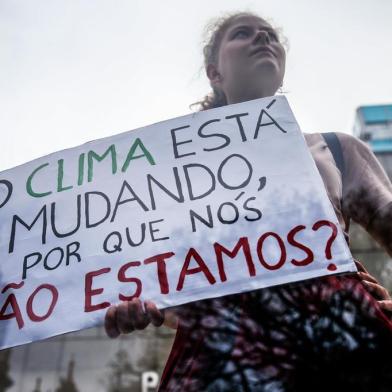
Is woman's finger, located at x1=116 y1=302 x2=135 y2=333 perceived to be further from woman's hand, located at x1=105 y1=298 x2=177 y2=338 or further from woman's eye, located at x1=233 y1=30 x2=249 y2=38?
woman's eye, located at x1=233 y1=30 x2=249 y2=38

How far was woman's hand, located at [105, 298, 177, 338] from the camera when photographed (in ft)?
3.59

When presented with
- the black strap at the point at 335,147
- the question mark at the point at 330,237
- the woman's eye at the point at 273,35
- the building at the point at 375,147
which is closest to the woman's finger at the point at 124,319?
the question mark at the point at 330,237

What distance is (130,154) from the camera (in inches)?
59.2

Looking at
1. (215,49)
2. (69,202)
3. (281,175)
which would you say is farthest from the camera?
(215,49)

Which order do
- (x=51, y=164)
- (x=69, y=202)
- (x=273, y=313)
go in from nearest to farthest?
(x=273, y=313) < (x=69, y=202) < (x=51, y=164)

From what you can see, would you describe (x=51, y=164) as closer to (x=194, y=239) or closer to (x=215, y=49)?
(x=194, y=239)

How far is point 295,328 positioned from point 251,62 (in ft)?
3.31

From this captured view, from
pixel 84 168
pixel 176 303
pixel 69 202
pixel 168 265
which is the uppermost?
pixel 84 168

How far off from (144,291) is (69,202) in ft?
1.53

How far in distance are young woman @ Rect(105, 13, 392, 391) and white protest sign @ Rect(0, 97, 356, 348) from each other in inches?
1.9

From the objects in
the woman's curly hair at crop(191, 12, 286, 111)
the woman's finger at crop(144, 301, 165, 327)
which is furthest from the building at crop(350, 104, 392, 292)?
the woman's finger at crop(144, 301, 165, 327)

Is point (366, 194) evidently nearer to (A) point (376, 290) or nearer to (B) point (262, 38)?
(A) point (376, 290)

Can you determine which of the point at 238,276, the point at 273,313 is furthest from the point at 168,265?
the point at 273,313

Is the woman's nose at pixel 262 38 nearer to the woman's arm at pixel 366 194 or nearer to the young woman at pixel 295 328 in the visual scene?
the woman's arm at pixel 366 194
